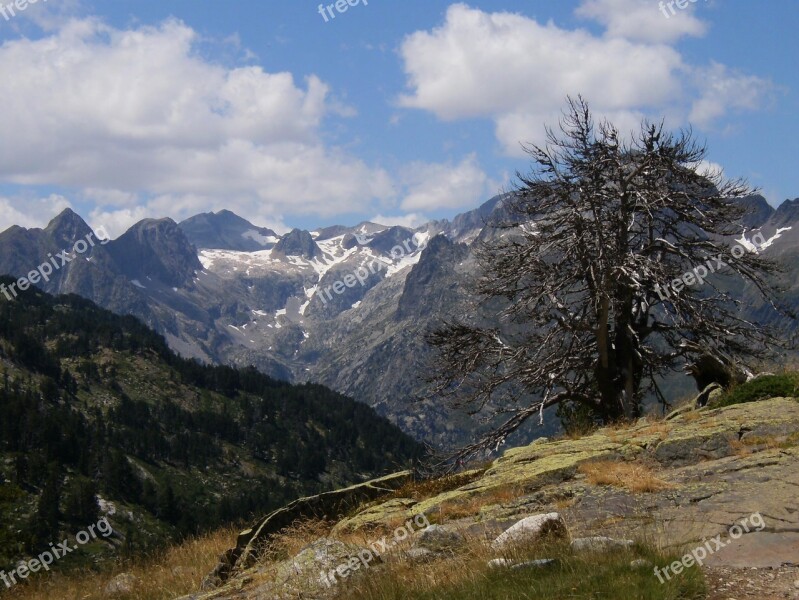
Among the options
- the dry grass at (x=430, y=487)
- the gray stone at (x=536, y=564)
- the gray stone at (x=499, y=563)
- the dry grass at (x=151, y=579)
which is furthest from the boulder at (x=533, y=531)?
the dry grass at (x=151, y=579)

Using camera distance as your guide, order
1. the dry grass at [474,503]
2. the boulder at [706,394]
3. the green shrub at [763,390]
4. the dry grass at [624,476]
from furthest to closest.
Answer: the boulder at [706,394], the green shrub at [763,390], the dry grass at [474,503], the dry grass at [624,476]

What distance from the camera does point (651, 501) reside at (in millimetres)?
10961

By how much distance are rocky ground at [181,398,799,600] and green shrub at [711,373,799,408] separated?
105cm

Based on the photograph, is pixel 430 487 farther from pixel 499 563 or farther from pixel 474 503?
pixel 499 563

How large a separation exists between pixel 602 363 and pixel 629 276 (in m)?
3.20

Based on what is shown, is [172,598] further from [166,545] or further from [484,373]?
[484,373]

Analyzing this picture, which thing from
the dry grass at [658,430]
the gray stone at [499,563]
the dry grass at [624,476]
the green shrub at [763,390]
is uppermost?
the gray stone at [499,563]

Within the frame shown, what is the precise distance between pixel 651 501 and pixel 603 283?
34.2ft

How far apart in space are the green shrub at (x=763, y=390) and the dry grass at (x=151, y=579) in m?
13.3

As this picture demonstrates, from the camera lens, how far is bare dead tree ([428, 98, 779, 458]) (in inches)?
848

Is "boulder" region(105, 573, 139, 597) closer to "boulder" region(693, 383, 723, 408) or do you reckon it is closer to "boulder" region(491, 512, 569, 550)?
"boulder" region(491, 512, 569, 550)

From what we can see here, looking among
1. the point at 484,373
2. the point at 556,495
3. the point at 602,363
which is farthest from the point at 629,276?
the point at 556,495

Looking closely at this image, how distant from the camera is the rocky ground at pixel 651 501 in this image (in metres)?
8.77

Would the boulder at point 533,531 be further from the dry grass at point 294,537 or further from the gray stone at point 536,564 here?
the dry grass at point 294,537
